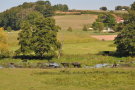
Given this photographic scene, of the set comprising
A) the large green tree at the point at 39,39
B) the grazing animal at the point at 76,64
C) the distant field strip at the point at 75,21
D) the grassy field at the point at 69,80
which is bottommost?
the distant field strip at the point at 75,21

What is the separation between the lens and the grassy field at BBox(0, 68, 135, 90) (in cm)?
3697

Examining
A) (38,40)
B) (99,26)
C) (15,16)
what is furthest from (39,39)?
(15,16)

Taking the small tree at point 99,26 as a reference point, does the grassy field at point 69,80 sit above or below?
above

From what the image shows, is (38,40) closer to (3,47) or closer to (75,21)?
(3,47)

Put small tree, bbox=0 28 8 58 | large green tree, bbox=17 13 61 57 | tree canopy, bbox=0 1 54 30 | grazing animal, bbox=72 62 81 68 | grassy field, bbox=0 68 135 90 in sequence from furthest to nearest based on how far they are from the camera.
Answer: tree canopy, bbox=0 1 54 30, small tree, bbox=0 28 8 58, large green tree, bbox=17 13 61 57, grazing animal, bbox=72 62 81 68, grassy field, bbox=0 68 135 90

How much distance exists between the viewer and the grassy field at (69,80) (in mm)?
36969

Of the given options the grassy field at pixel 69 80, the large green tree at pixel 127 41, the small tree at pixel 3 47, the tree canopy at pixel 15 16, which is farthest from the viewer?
the tree canopy at pixel 15 16

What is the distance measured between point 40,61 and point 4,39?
1153cm

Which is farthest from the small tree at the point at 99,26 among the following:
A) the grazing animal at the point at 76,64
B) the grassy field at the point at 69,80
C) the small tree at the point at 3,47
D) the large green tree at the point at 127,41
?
the grassy field at the point at 69,80

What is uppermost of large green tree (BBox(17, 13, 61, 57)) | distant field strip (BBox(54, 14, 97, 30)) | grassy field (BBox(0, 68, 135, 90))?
large green tree (BBox(17, 13, 61, 57))

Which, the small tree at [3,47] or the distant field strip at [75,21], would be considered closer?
the small tree at [3,47]

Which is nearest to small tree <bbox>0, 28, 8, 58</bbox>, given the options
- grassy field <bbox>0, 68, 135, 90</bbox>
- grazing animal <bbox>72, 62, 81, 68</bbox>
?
grazing animal <bbox>72, 62, 81, 68</bbox>

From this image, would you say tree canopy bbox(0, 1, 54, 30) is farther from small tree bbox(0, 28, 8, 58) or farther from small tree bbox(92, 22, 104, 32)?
small tree bbox(0, 28, 8, 58)

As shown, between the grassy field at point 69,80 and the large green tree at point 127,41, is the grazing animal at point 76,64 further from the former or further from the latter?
the large green tree at point 127,41
